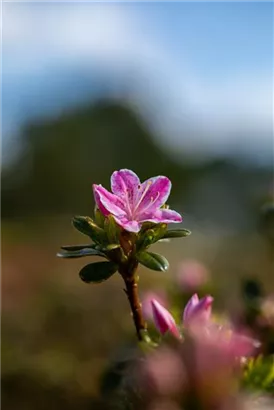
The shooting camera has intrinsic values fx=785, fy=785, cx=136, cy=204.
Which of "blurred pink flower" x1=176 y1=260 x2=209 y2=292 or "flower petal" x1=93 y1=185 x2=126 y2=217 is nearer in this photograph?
"flower petal" x1=93 y1=185 x2=126 y2=217

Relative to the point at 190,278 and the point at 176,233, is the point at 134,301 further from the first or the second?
the point at 190,278

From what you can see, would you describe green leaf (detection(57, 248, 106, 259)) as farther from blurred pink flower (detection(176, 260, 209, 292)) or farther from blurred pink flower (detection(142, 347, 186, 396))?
blurred pink flower (detection(176, 260, 209, 292))

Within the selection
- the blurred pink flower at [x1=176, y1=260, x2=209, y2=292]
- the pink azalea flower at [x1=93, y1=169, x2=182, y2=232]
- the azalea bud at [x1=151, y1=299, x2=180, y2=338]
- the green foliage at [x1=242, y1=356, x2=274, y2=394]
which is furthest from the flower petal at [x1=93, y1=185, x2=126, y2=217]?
the blurred pink flower at [x1=176, y1=260, x2=209, y2=292]

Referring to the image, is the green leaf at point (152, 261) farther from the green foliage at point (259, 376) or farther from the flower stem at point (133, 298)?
the green foliage at point (259, 376)

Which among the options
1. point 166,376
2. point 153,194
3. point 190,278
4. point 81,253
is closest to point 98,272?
point 81,253

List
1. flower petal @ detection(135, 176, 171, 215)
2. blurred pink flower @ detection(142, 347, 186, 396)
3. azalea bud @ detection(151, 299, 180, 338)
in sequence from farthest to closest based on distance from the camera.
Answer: flower petal @ detection(135, 176, 171, 215) < azalea bud @ detection(151, 299, 180, 338) < blurred pink flower @ detection(142, 347, 186, 396)

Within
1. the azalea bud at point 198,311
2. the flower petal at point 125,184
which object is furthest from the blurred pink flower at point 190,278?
the azalea bud at point 198,311

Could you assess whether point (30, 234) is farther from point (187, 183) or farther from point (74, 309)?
point (187, 183)
